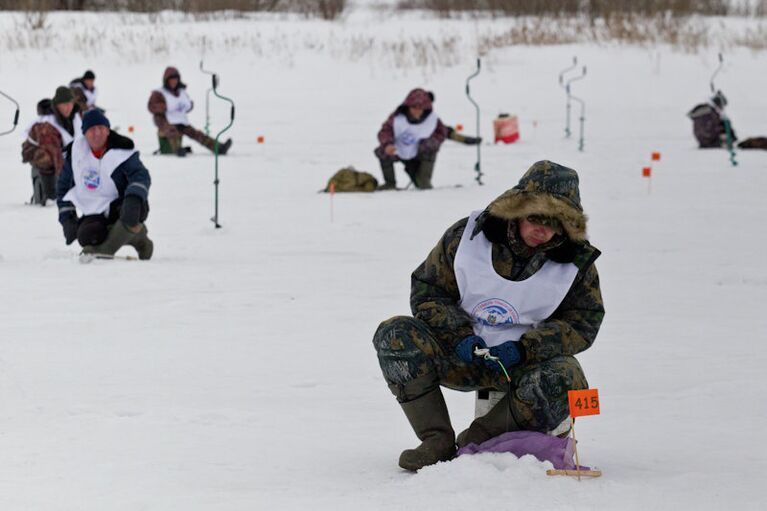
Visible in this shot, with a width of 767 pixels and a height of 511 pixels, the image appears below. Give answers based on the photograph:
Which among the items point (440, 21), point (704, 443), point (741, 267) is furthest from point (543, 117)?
point (704, 443)

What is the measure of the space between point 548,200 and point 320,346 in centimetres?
260

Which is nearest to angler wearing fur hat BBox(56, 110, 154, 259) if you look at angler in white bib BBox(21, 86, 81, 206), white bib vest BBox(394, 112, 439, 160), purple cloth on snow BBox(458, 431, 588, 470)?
angler in white bib BBox(21, 86, 81, 206)

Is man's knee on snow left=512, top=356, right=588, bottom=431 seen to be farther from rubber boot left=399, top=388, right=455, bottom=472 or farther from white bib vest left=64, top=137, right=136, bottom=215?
white bib vest left=64, top=137, right=136, bottom=215

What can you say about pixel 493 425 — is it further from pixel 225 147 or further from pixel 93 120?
pixel 225 147

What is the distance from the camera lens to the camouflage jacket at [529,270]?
4.14m

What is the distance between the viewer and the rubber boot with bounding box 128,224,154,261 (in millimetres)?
9359

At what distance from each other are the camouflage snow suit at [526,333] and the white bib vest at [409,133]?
1077cm

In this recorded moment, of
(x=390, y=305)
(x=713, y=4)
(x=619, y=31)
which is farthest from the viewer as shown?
(x=713, y=4)

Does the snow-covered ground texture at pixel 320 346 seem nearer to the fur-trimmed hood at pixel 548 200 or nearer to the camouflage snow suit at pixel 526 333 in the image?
the camouflage snow suit at pixel 526 333

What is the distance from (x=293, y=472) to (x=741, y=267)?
20.2ft

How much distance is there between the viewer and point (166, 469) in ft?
13.5

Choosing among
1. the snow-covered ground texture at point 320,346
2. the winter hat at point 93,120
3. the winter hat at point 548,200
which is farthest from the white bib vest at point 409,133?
the winter hat at point 548,200

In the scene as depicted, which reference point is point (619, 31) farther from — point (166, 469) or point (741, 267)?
point (166, 469)

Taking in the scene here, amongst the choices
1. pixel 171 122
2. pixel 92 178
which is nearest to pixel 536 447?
pixel 92 178
